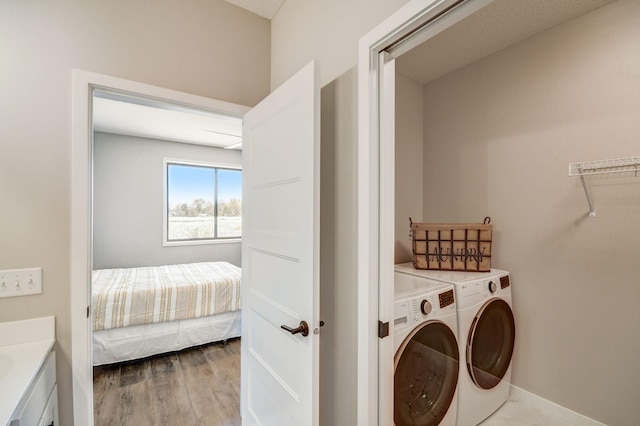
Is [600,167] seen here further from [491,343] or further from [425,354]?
[425,354]

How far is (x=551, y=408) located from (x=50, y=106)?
11.0 feet

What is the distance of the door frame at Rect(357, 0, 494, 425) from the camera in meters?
1.10

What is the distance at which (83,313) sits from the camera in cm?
140

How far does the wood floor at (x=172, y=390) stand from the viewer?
2.08 m

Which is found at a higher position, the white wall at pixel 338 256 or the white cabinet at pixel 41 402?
the white wall at pixel 338 256

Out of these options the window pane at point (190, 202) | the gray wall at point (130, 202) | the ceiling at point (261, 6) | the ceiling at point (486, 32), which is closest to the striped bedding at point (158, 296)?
the gray wall at point (130, 202)

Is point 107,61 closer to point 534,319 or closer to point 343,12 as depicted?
point 343,12

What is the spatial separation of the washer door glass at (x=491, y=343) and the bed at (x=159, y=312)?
244 cm

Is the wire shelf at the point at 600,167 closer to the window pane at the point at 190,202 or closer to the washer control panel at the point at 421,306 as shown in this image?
the washer control panel at the point at 421,306

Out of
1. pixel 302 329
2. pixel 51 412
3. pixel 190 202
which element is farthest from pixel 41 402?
pixel 190 202

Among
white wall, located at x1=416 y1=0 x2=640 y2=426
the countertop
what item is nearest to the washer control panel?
white wall, located at x1=416 y1=0 x2=640 y2=426

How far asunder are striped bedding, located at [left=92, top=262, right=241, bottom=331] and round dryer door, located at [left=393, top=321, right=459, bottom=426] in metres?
2.32

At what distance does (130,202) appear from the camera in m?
4.47

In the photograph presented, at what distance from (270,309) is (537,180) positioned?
1.98 meters
